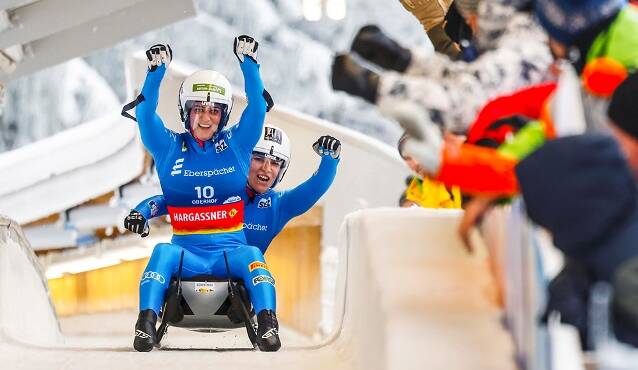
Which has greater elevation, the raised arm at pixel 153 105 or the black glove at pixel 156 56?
the black glove at pixel 156 56

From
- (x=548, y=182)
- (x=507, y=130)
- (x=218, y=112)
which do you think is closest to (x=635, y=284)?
(x=548, y=182)

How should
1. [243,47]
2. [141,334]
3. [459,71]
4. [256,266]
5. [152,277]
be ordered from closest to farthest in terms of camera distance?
[459,71] → [141,334] → [152,277] → [256,266] → [243,47]

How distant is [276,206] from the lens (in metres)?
4.86

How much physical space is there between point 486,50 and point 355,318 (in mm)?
852

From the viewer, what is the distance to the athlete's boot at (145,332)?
3.44 m

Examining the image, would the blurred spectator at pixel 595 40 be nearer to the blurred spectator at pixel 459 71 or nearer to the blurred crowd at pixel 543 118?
the blurred crowd at pixel 543 118

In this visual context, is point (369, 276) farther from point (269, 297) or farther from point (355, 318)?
point (269, 297)

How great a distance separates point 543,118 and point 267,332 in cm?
197

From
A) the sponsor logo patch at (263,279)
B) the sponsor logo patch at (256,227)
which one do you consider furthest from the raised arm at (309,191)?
the sponsor logo patch at (263,279)

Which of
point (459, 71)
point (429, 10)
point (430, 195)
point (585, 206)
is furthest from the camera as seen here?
point (430, 195)

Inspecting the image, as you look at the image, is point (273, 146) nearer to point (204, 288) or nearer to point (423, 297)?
point (204, 288)

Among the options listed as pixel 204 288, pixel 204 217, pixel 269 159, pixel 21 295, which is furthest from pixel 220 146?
pixel 21 295

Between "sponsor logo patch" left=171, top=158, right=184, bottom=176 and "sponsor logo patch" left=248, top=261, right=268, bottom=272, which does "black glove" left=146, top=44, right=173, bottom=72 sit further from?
"sponsor logo patch" left=248, top=261, right=268, bottom=272

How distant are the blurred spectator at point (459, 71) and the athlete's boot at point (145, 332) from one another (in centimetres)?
167
